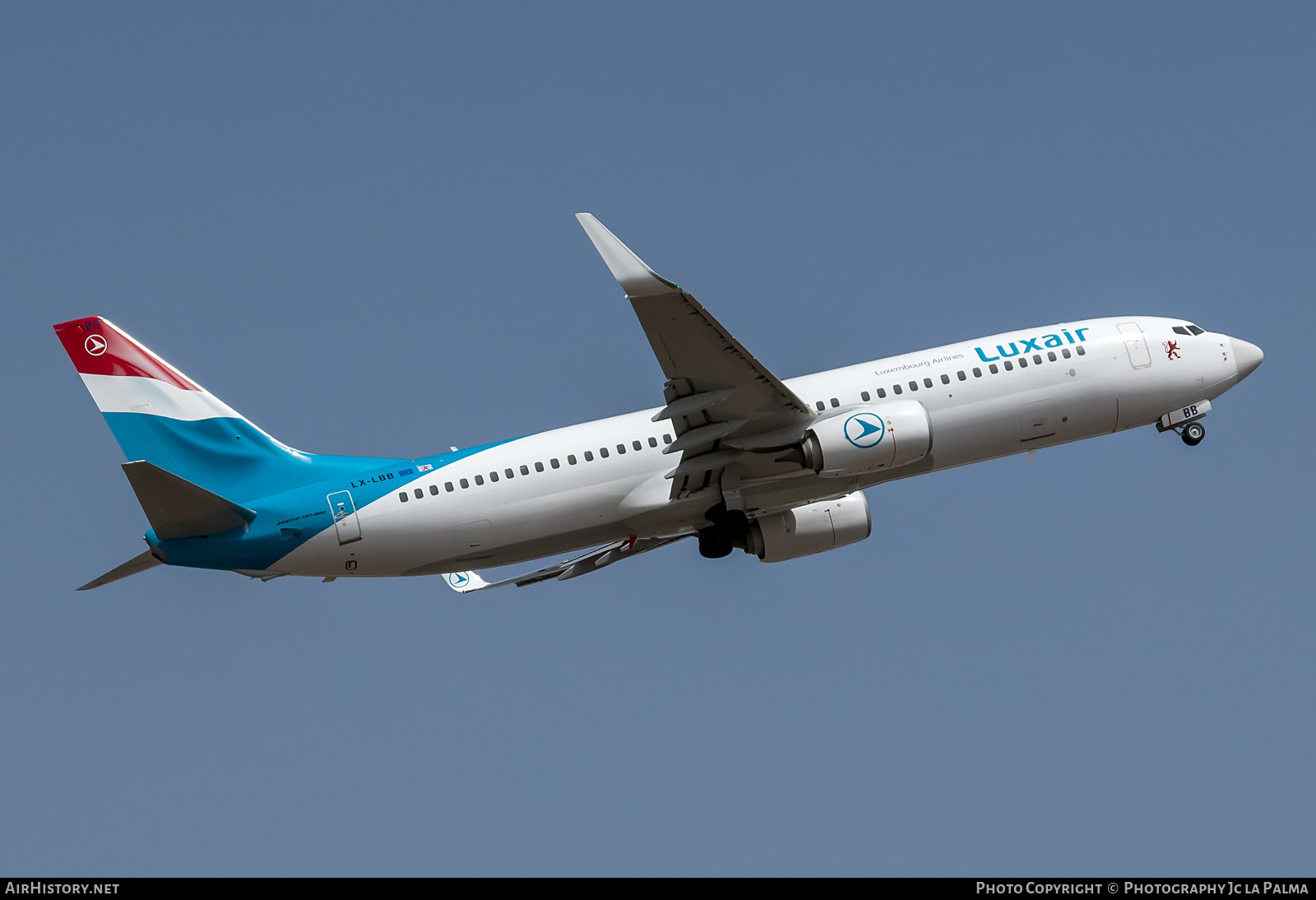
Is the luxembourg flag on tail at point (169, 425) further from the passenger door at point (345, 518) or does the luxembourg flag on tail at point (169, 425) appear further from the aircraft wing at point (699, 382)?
the aircraft wing at point (699, 382)

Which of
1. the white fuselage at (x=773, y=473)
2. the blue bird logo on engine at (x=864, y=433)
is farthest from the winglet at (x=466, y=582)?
the blue bird logo on engine at (x=864, y=433)

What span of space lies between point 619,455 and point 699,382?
3553 millimetres

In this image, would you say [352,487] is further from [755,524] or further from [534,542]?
[755,524]

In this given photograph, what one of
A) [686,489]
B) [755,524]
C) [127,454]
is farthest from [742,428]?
[127,454]

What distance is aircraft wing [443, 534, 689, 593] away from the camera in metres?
43.6

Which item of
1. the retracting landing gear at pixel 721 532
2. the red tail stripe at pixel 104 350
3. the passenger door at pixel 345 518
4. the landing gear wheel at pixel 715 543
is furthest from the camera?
the landing gear wheel at pixel 715 543

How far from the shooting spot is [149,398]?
124 ft

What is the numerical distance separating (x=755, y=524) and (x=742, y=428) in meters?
5.01

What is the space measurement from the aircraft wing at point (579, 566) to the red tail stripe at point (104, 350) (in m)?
10.9

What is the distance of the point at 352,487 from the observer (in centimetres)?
3709

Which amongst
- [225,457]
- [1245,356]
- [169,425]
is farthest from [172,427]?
[1245,356]

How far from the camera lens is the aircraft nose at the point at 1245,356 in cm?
4338

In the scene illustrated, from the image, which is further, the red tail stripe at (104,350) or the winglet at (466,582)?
the winglet at (466,582)

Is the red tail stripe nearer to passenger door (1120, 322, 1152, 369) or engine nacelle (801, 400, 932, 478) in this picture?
engine nacelle (801, 400, 932, 478)
